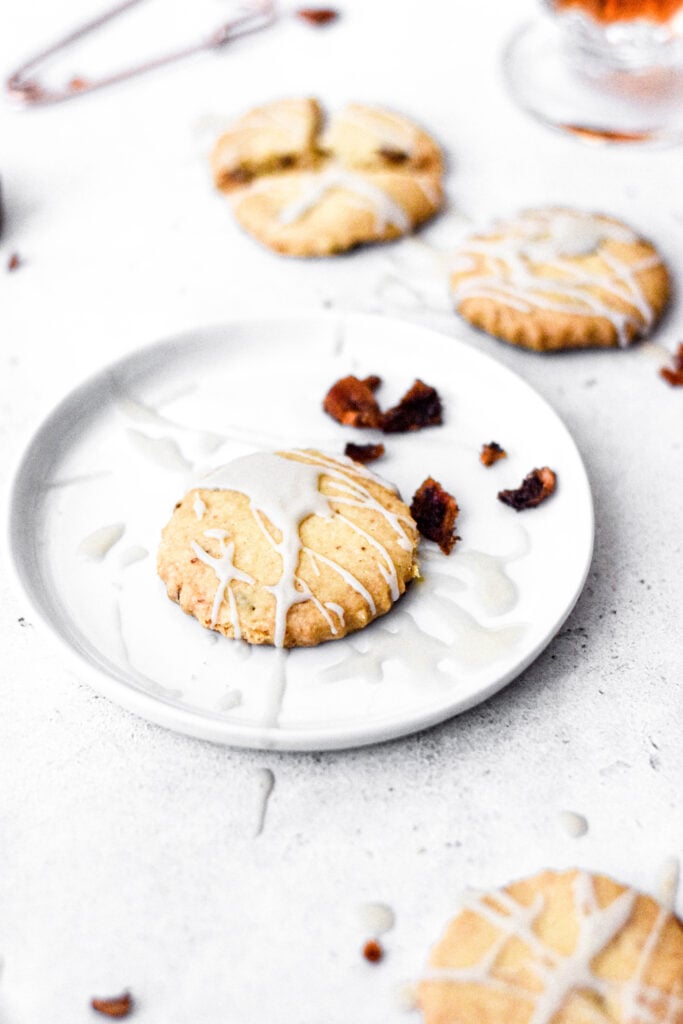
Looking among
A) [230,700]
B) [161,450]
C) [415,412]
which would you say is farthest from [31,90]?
[230,700]

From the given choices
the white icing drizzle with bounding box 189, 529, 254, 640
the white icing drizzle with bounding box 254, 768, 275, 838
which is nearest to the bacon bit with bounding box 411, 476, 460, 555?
the white icing drizzle with bounding box 189, 529, 254, 640

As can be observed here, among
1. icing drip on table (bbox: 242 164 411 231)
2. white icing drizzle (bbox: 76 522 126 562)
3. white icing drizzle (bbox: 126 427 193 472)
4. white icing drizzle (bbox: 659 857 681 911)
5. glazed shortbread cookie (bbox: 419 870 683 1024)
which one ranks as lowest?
white icing drizzle (bbox: 659 857 681 911)

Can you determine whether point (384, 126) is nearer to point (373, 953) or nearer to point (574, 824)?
point (574, 824)

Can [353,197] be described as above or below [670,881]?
above

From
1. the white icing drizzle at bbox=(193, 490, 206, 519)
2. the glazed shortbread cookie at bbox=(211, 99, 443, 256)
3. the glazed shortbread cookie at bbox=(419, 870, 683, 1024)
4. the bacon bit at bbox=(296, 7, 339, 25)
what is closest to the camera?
the glazed shortbread cookie at bbox=(419, 870, 683, 1024)

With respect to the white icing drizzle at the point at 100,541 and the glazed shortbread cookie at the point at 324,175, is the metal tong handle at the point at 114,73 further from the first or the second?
the white icing drizzle at the point at 100,541

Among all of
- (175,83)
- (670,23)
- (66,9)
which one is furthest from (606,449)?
(66,9)

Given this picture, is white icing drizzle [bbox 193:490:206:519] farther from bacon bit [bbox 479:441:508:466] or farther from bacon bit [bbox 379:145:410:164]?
bacon bit [bbox 379:145:410:164]
